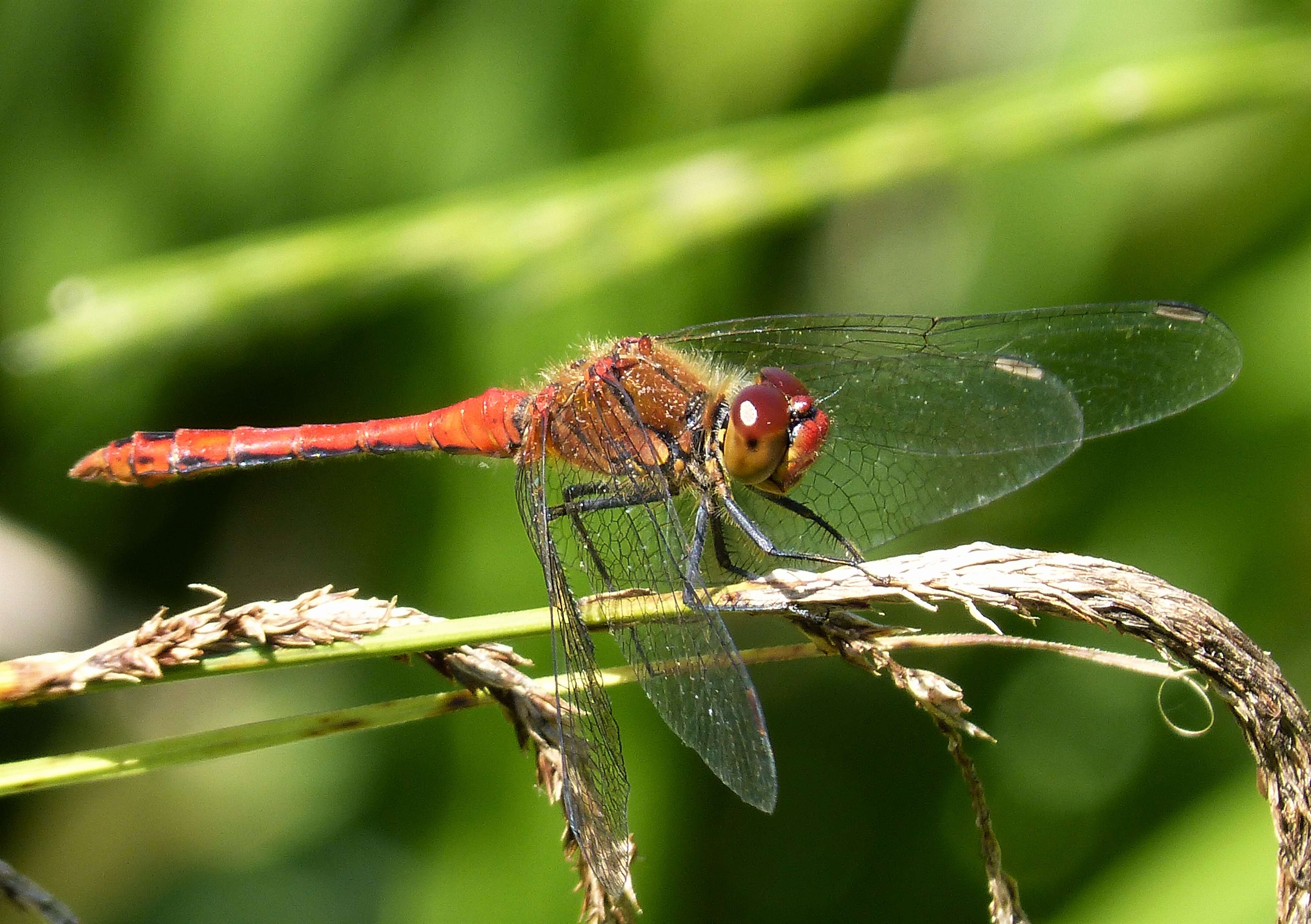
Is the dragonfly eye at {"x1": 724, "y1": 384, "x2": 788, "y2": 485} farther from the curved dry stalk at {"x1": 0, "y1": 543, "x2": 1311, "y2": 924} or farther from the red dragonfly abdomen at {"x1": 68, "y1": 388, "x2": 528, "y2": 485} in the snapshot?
→ the curved dry stalk at {"x1": 0, "y1": 543, "x2": 1311, "y2": 924}

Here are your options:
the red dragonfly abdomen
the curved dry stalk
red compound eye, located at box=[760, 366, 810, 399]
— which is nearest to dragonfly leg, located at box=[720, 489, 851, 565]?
red compound eye, located at box=[760, 366, 810, 399]

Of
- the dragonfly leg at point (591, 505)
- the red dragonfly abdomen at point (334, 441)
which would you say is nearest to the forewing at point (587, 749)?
the dragonfly leg at point (591, 505)

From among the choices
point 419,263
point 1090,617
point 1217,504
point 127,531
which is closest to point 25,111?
point 127,531

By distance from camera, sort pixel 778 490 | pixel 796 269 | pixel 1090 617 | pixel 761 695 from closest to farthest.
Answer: pixel 1090 617 → pixel 778 490 → pixel 761 695 → pixel 796 269

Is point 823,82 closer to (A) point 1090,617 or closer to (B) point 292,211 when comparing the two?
(B) point 292,211

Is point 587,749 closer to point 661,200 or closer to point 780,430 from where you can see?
point 780,430

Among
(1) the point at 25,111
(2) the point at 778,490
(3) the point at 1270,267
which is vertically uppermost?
(1) the point at 25,111
